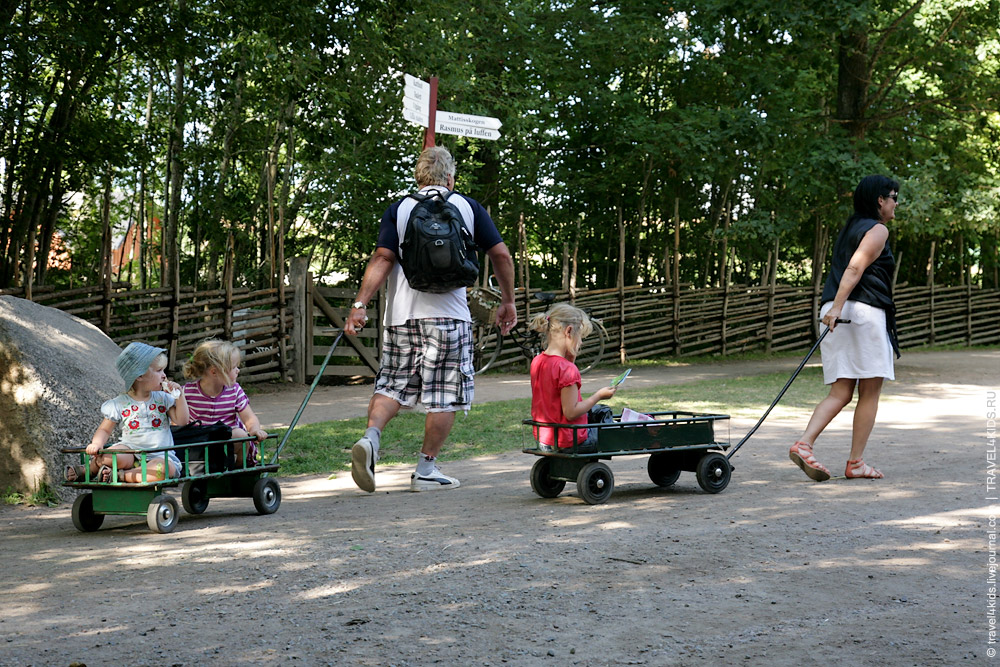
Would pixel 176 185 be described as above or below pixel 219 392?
above

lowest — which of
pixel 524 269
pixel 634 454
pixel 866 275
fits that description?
pixel 634 454

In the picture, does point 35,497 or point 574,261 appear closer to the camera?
point 35,497

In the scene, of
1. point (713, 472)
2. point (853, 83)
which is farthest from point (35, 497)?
point (853, 83)

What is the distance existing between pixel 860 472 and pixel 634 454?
1.52m

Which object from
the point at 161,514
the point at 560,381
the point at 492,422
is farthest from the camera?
the point at 492,422

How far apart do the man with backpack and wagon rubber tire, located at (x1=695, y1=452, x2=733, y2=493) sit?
1281mm

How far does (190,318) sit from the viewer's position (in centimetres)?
1327

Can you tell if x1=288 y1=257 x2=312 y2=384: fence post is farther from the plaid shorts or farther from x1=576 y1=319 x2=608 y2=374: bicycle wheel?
the plaid shorts

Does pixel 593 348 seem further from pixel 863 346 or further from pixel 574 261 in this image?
pixel 863 346

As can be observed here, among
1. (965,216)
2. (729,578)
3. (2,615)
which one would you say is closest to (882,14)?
(965,216)

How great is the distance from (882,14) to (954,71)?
1.76m

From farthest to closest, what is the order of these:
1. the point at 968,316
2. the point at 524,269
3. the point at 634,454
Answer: the point at 968,316 < the point at 524,269 < the point at 634,454

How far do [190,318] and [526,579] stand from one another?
10.4 meters

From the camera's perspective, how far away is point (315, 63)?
1187 centimetres
